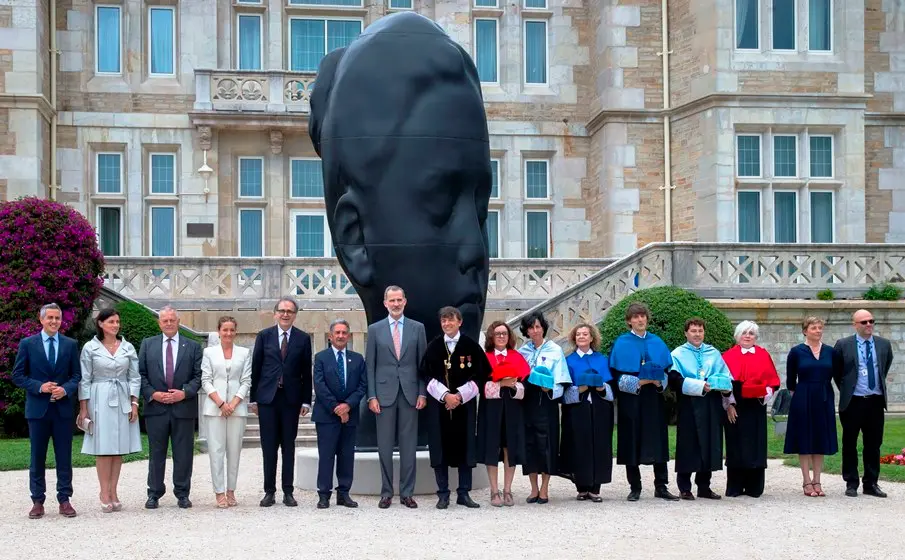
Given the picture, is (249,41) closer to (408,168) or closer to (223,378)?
(408,168)

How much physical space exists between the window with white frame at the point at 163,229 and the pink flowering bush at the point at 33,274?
756 cm

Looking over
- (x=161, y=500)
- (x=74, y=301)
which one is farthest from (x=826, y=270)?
(x=161, y=500)

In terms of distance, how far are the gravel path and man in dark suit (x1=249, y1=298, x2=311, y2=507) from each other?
535 mm

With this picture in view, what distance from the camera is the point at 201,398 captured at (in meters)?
17.4

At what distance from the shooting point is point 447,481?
10.4 metres

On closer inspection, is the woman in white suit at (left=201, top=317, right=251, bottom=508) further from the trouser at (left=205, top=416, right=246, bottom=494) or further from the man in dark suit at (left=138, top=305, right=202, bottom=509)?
the man in dark suit at (left=138, top=305, right=202, bottom=509)

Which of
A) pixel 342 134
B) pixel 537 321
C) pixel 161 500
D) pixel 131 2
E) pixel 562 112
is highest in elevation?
pixel 131 2

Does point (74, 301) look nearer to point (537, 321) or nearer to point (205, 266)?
point (205, 266)

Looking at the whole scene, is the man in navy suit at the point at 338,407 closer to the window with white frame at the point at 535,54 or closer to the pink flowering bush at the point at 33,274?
the pink flowering bush at the point at 33,274

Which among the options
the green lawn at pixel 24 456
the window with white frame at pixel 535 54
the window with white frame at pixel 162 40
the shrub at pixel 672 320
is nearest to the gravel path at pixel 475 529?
the green lawn at pixel 24 456

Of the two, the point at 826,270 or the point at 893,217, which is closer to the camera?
the point at 826,270

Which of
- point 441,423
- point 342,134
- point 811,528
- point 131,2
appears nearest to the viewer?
point 811,528

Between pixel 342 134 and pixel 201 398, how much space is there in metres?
7.16

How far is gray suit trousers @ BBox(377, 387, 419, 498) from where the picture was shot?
10484mm
